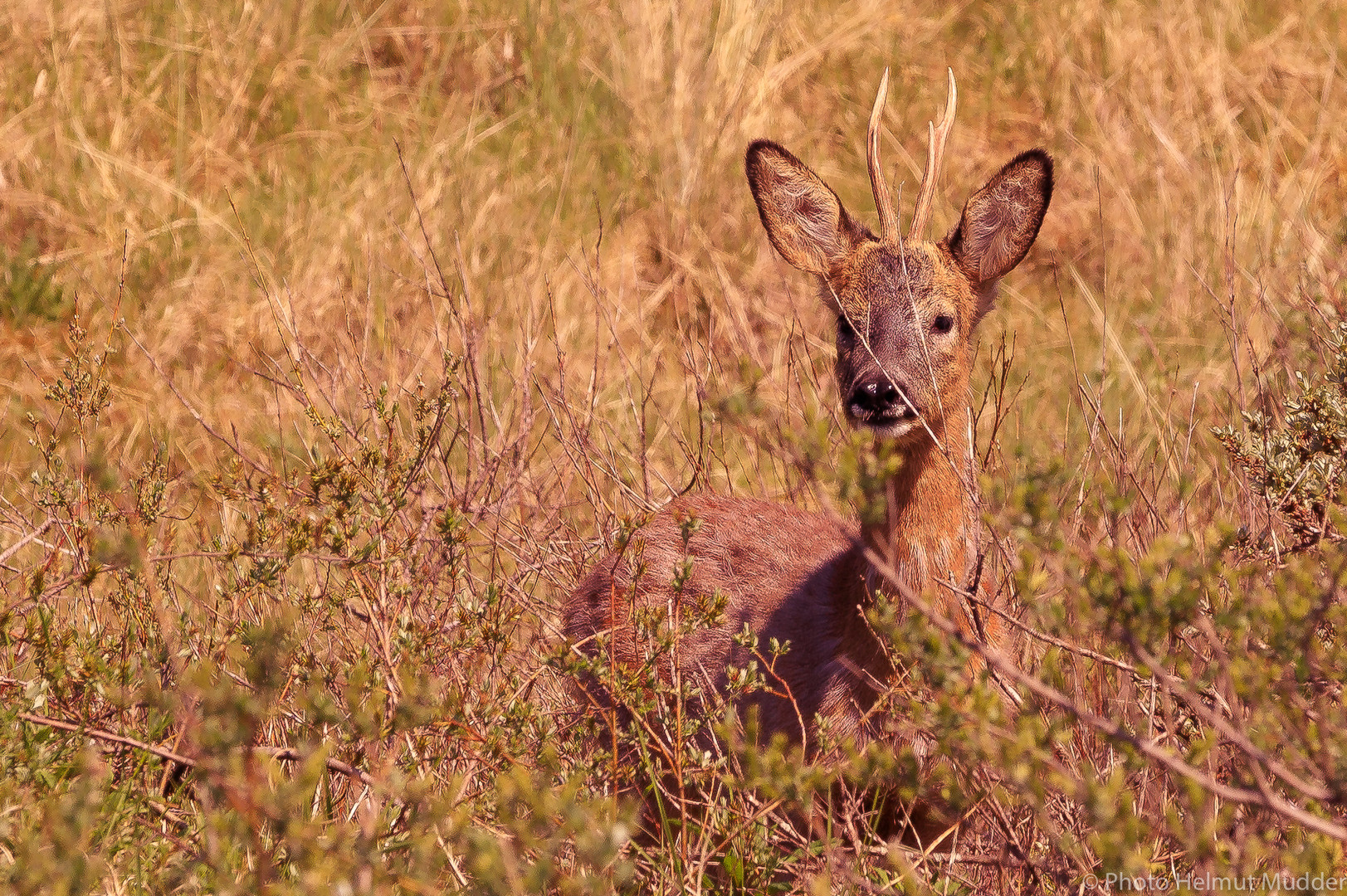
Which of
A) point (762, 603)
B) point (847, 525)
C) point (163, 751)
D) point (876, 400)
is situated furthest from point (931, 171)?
point (163, 751)

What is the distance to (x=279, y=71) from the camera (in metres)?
8.66

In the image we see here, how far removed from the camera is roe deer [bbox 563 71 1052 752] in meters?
4.34

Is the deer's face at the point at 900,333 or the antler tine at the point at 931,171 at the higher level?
the antler tine at the point at 931,171

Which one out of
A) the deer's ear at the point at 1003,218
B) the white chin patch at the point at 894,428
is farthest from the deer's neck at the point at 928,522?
the deer's ear at the point at 1003,218

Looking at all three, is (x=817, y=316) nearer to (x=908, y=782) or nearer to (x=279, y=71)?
(x=279, y=71)

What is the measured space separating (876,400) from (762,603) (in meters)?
0.85

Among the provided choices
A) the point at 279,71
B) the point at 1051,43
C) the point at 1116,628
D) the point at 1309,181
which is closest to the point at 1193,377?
the point at 1309,181

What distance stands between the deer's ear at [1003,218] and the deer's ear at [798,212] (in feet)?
1.31

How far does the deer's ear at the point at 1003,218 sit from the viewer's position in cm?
478

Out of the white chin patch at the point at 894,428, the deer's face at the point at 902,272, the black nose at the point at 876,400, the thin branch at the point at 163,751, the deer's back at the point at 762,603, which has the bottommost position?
the deer's back at the point at 762,603

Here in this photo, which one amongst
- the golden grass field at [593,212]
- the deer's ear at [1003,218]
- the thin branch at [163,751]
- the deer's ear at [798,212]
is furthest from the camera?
the golden grass field at [593,212]

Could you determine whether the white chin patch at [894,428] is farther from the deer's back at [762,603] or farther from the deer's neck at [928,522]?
the deer's back at [762,603]

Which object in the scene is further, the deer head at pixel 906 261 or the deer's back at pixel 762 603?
the deer head at pixel 906 261

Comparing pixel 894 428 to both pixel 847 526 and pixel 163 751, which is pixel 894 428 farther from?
pixel 163 751
